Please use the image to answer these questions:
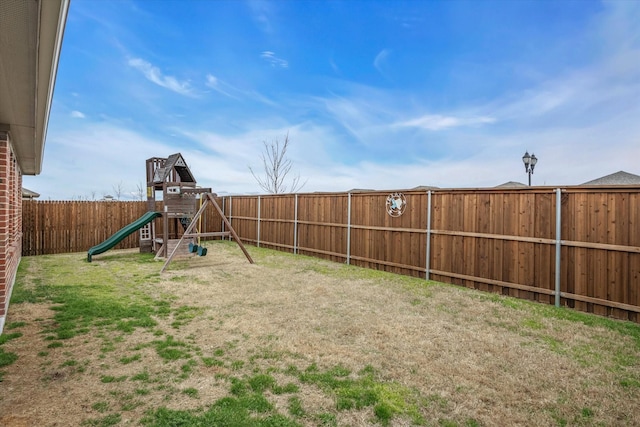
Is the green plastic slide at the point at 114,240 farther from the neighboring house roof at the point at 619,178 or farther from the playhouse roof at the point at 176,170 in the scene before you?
the neighboring house roof at the point at 619,178

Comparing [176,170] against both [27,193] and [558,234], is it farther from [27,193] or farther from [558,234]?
[27,193]

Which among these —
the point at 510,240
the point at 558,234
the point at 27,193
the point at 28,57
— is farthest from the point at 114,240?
the point at 558,234

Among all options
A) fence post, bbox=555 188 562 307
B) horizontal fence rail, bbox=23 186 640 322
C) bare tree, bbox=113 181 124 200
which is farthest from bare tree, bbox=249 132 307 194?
fence post, bbox=555 188 562 307

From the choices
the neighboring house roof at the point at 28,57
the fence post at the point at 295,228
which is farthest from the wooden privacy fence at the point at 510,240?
the neighboring house roof at the point at 28,57

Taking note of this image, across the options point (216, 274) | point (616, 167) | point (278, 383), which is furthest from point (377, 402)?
point (616, 167)

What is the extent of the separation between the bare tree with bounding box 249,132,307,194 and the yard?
20094 mm

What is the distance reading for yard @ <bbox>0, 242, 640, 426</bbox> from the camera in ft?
7.81

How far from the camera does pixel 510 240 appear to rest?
6.05 m

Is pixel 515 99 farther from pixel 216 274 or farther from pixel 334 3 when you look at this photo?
pixel 216 274

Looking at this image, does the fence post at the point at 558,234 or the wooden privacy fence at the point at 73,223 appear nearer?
the fence post at the point at 558,234

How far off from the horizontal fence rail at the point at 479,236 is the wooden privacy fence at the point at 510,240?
2cm

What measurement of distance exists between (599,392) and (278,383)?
2741 mm

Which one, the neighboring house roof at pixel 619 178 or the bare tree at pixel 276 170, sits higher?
the bare tree at pixel 276 170

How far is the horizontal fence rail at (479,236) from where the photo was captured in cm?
488
